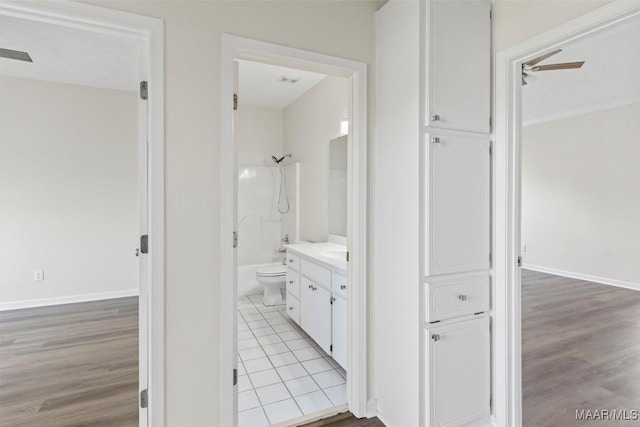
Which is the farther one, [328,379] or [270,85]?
[270,85]

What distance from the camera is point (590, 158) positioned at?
531 cm

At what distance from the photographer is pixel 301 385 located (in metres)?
2.31

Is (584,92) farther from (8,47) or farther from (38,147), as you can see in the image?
(38,147)

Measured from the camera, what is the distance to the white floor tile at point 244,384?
2.28m

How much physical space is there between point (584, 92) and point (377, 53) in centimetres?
423

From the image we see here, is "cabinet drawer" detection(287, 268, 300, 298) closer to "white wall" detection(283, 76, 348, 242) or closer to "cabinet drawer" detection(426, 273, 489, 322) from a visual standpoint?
"white wall" detection(283, 76, 348, 242)

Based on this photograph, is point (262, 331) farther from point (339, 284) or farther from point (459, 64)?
point (459, 64)

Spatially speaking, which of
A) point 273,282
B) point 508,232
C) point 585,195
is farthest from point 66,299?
point 585,195

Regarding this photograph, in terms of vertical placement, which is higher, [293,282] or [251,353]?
[293,282]

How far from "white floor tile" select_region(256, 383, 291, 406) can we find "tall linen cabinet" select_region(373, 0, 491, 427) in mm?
714

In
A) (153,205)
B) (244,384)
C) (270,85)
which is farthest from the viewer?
(270,85)

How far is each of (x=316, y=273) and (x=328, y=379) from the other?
2.61 ft

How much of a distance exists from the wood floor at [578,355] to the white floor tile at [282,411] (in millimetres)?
1364

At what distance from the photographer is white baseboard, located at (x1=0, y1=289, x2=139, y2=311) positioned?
3871mm
